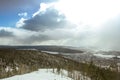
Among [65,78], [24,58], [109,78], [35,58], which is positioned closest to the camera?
[65,78]

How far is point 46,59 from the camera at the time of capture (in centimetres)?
5334

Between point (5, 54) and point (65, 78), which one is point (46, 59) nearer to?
point (5, 54)

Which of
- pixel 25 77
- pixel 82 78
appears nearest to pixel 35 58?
pixel 82 78

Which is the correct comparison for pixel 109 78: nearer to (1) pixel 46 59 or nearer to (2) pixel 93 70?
(2) pixel 93 70

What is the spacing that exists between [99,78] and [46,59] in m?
35.0

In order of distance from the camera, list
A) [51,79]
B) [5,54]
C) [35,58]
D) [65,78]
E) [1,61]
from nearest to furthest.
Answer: [51,79] < [65,78] < [1,61] < [5,54] < [35,58]

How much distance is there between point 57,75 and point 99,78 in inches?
116

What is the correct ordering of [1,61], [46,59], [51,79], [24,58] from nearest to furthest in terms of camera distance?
[51,79] → [1,61] → [24,58] → [46,59]

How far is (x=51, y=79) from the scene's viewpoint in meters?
15.9

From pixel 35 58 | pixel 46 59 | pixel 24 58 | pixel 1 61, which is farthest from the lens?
pixel 46 59

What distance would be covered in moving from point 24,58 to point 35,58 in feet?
16.0

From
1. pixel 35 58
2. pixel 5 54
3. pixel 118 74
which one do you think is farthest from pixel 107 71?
pixel 35 58

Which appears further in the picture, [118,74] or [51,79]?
[118,74]

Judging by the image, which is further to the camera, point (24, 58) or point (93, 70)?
point (24, 58)
